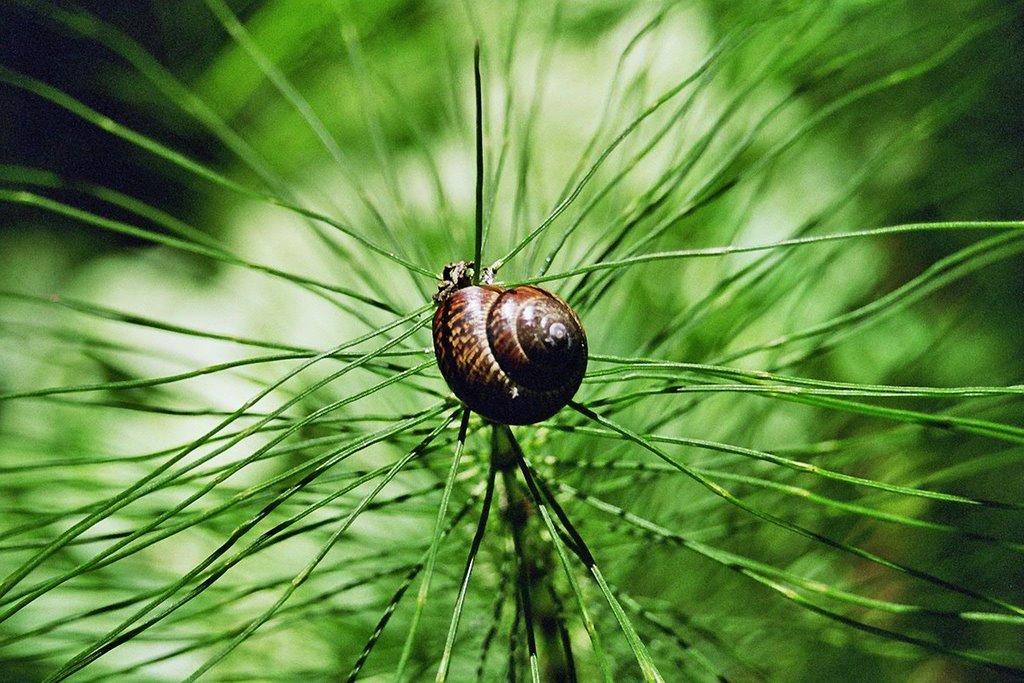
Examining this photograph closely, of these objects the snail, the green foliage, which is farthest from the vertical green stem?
the green foliage

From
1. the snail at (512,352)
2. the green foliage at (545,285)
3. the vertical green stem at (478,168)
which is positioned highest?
the green foliage at (545,285)

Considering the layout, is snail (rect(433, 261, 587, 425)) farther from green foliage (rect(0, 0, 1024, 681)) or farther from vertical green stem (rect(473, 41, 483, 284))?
green foliage (rect(0, 0, 1024, 681))

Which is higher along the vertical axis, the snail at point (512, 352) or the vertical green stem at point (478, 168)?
the vertical green stem at point (478, 168)

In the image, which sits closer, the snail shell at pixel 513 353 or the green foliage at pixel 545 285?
the snail shell at pixel 513 353

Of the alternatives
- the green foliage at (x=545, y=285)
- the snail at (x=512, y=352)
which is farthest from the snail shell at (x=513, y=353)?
the green foliage at (x=545, y=285)

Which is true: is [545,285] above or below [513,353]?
above

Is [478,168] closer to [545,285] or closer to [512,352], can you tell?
[512,352]

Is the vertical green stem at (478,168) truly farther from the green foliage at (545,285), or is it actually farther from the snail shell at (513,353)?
the green foliage at (545,285)

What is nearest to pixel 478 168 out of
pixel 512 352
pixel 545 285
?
pixel 512 352
